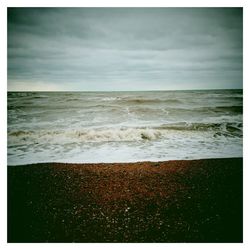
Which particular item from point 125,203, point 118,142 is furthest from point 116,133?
point 125,203

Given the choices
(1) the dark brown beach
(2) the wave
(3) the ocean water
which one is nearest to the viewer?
(1) the dark brown beach

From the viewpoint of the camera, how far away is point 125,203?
3107 millimetres

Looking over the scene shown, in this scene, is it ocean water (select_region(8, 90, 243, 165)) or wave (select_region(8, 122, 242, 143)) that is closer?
ocean water (select_region(8, 90, 243, 165))

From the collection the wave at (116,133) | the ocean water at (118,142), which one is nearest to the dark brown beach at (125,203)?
the ocean water at (118,142)

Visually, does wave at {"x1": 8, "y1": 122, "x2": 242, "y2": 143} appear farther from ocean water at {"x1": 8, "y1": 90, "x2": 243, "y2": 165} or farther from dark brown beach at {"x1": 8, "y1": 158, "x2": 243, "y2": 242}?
dark brown beach at {"x1": 8, "y1": 158, "x2": 243, "y2": 242}

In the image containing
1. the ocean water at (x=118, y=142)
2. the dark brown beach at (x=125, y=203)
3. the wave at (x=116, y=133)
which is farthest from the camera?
the wave at (x=116, y=133)

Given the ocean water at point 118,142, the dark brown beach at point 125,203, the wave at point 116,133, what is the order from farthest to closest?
the wave at point 116,133 < the ocean water at point 118,142 < the dark brown beach at point 125,203

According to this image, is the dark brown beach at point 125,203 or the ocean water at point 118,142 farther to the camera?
the ocean water at point 118,142

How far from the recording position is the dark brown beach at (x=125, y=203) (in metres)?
2.73

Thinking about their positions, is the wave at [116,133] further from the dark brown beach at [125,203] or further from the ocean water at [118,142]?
the dark brown beach at [125,203]

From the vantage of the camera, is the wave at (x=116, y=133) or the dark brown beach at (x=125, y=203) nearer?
the dark brown beach at (x=125, y=203)

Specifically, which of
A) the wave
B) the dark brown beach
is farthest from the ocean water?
the dark brown beach

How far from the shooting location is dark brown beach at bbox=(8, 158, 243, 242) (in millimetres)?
2729

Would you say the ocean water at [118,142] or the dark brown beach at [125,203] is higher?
the ocean water at [118,142]
